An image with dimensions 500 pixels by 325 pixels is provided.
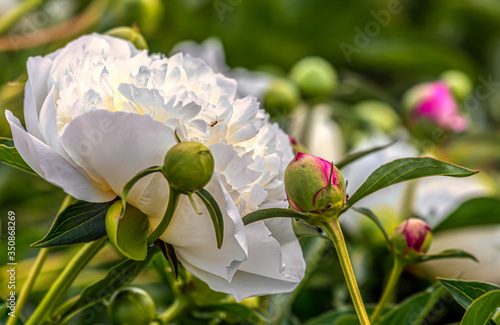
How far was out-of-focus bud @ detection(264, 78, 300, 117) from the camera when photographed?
57 centimetres

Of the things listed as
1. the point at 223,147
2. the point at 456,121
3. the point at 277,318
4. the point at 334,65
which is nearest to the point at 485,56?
the point at 334,65

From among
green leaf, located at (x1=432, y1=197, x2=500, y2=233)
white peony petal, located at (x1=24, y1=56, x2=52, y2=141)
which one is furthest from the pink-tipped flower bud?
green leaf, located at (x1=432, y1=197, x2=500, y2=233)

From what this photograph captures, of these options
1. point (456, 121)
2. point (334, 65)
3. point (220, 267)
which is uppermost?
point (220, 267)

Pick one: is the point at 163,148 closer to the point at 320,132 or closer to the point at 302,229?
the point at 302,229

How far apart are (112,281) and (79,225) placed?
0.04 metres

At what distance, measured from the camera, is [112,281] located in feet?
0.89

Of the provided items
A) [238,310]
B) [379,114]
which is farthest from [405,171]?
[379,114]

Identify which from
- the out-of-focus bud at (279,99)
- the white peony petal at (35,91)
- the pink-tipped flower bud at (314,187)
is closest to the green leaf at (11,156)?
the white peony petal at (35,91)

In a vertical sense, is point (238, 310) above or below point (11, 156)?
below

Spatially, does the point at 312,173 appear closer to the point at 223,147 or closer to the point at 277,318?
the point at 223,147

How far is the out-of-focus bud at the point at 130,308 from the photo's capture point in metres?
0.28

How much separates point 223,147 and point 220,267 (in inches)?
1.9

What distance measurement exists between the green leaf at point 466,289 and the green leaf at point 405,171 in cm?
5

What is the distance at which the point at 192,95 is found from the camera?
242 mm
